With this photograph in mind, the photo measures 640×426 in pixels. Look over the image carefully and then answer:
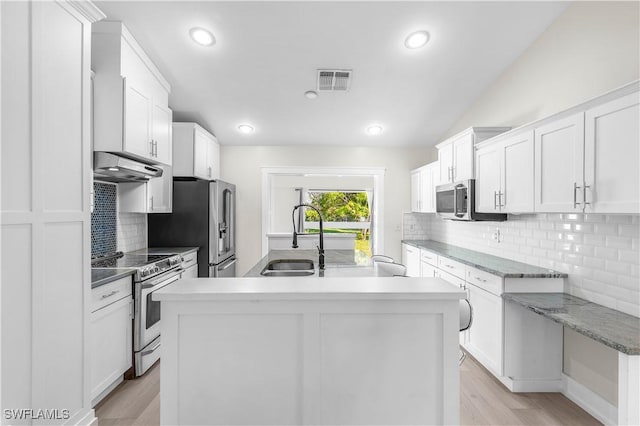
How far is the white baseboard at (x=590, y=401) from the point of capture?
2.15 metres

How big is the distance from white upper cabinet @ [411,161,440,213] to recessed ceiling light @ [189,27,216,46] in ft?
9.74

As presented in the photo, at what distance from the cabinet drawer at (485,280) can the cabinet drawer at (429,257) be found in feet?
2.79

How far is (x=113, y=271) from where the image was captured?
2527 millimetres

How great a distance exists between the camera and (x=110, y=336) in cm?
240

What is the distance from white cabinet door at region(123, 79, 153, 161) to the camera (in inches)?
103

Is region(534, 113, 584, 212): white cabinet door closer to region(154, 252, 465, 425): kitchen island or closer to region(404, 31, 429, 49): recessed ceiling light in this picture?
region(404, 31, 429, 49): recessed ceiling light

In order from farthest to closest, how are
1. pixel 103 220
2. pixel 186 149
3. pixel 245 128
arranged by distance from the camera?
pixel 245 128 → pixel 186 149 → pixel 103 220

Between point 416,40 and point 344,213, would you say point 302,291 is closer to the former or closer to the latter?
point 416,40

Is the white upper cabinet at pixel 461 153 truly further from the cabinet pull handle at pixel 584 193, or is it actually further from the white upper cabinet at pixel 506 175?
the cabinet pull handle at pixel 584 193

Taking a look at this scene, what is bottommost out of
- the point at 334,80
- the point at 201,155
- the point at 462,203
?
the point at 462,203

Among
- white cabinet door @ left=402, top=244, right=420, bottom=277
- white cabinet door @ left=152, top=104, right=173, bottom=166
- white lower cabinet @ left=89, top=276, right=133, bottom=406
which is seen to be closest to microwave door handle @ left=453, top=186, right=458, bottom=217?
white cabinet door @ left=402, top=244, right=420, bottom=277

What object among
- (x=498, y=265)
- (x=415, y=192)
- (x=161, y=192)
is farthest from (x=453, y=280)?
(x=161, y=192)

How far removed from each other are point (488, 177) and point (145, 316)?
3.27 meters

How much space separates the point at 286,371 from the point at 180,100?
3714 millimetres
